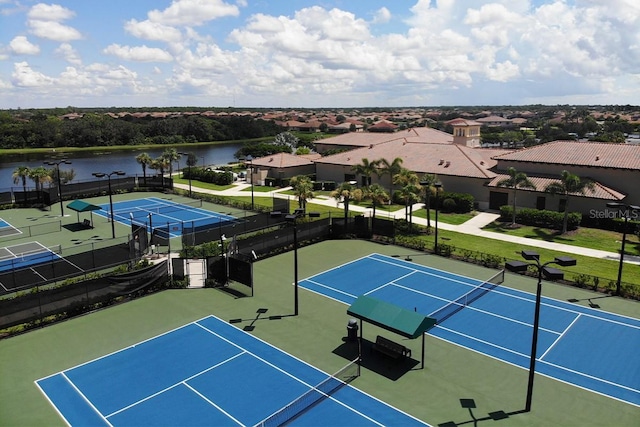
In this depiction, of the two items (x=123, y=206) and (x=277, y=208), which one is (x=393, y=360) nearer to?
(x=277, y=208)

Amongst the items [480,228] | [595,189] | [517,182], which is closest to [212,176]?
[480,228]

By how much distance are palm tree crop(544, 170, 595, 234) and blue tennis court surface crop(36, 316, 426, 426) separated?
2762 cm

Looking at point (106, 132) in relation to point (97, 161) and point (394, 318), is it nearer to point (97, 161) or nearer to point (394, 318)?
point (97, 161)

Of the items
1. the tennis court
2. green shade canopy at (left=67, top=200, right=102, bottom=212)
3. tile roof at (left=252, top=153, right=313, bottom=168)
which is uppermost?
tile roof at (left=252, top=153, right=313, bottom=168)

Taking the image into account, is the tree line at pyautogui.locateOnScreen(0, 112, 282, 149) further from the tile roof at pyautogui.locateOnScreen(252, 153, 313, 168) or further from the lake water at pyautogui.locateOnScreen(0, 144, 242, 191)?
the tile roof at pyautogui.locateOnScreen(252, 153, 313, 168)

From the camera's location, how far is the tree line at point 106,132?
112m

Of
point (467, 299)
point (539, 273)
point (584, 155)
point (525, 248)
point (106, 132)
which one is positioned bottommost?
point (467, 299)

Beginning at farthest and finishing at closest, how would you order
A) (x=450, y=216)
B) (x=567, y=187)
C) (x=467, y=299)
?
(x=450, y=216) < (x=567, y=187) < (x=467, y=299)

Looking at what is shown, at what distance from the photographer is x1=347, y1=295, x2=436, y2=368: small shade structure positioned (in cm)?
1695

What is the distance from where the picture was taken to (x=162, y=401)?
15.9 metres

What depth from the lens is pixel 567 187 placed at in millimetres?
37188

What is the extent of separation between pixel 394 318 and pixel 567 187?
86.0 ft

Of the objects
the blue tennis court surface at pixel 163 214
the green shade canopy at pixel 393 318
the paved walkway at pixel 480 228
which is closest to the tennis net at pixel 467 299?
the green shade canopy at pixel 393 318

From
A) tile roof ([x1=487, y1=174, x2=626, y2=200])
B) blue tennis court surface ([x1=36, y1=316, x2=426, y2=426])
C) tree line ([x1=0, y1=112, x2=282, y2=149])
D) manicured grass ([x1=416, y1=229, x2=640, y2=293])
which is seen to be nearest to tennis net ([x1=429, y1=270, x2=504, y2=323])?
manicured grass ([x1=416, y1=229, x2=640, y2=293])
